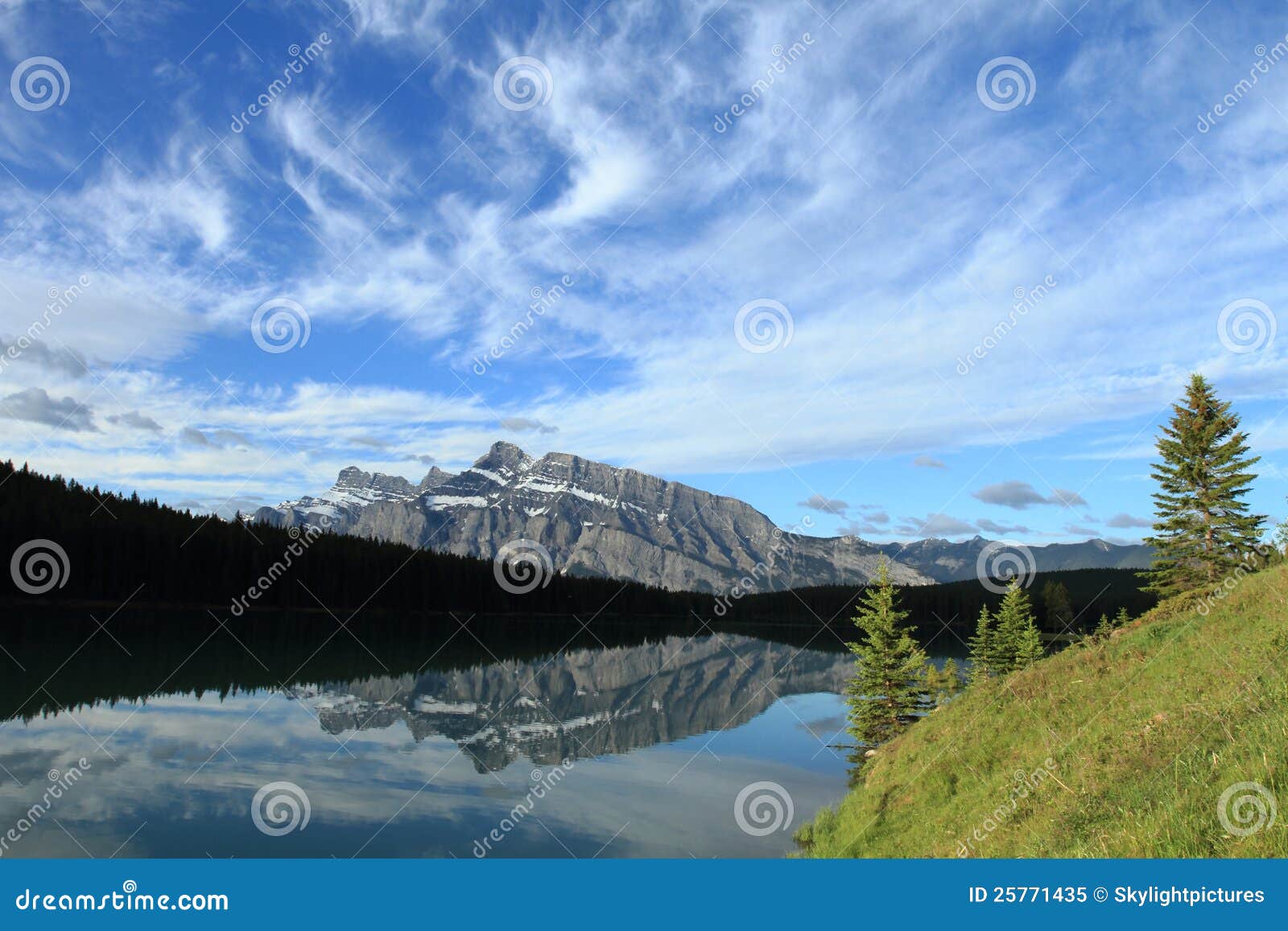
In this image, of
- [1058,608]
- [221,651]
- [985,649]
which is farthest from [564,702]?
[1058,608]

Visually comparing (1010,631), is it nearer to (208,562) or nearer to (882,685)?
(882,685)

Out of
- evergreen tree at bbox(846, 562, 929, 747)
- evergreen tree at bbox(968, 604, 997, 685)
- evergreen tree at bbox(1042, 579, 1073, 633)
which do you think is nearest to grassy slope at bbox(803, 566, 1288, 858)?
evergreen tree at bbox(846, 562, 929, 747)

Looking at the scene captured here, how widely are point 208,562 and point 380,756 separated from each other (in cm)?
8934

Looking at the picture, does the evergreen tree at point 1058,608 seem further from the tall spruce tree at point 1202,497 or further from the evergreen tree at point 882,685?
the evergreen tree at point 882,685

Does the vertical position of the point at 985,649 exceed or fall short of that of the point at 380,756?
it exceeds it

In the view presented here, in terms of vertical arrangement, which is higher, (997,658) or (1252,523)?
(1252,523)

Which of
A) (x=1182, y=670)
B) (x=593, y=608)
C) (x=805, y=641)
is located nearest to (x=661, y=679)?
(x=1182, y=670)

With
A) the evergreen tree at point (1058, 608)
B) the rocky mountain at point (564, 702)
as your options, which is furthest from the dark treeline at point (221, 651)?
the evergreen tree at point (1058, 608)

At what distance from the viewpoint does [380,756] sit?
1176 inches

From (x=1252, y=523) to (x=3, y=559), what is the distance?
11811 cm

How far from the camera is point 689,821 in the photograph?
76.2ft

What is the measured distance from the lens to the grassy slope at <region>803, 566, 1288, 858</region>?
9.77 m

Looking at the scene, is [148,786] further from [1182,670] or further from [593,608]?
[593,608]

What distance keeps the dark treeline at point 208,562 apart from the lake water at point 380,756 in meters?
26.6
